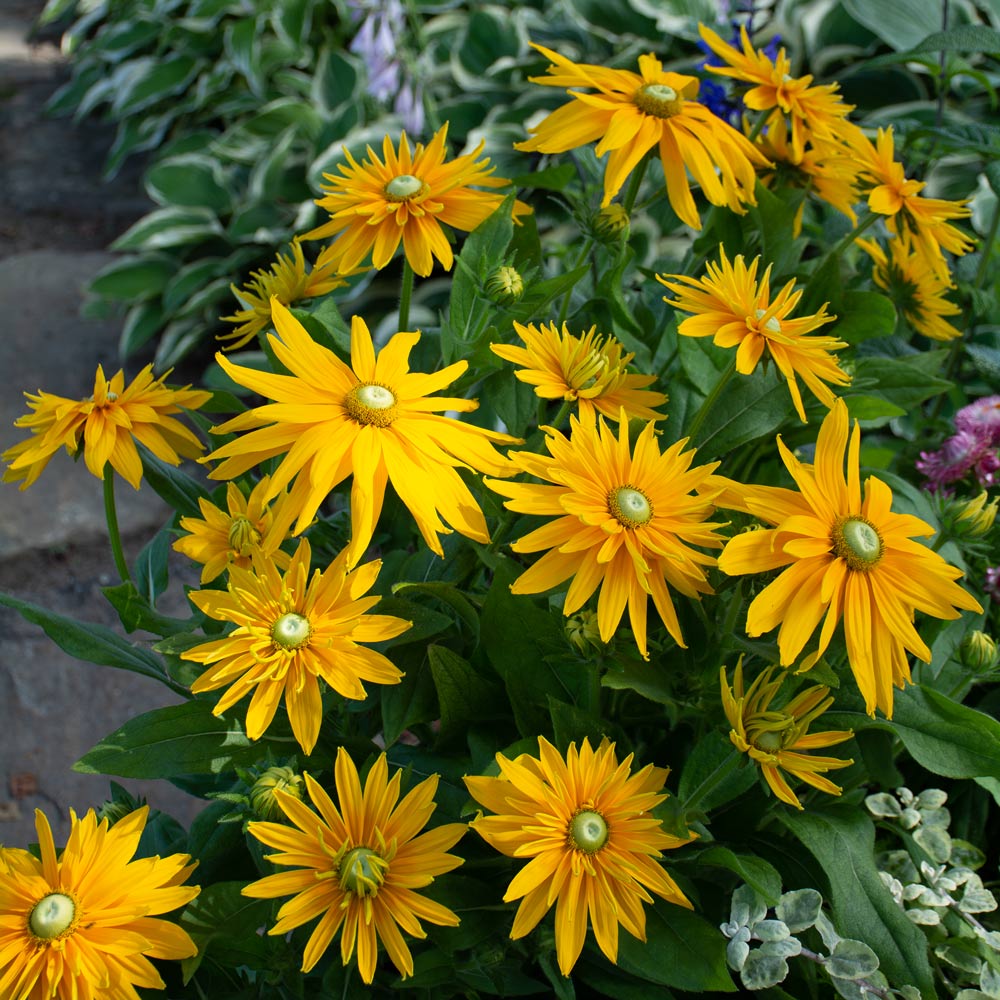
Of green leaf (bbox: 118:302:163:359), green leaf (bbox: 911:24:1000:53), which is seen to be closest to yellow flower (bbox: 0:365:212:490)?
green leaf (bbox: 911:24:1000:53)

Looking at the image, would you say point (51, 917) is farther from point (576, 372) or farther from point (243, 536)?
point (576, 372)

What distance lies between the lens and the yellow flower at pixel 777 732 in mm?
726

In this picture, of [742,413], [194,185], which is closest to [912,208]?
[742,413]

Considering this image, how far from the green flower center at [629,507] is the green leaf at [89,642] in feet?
Result: 1.48

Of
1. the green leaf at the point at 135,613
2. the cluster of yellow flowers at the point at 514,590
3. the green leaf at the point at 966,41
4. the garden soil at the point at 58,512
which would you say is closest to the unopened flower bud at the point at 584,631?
the cluster of yellow flowers at the point at 514,590

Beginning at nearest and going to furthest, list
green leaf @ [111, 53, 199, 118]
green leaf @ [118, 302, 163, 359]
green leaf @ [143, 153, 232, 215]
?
green leaf @ [118, 302, 163, 359], green leaf @ [143, 153, 232, 215], green leaf @ [111, 53, 199, 118]

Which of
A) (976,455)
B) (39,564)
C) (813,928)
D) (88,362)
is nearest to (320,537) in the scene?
(813,928)

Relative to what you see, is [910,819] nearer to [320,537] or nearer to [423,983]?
[423,983]

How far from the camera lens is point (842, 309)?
→ 1125 mm

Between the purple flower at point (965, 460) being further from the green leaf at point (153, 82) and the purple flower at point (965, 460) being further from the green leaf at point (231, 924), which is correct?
the green leaf at point (153, 82)

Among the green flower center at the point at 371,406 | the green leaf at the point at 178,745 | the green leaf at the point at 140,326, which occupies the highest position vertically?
the green flower center at the point at 371,406

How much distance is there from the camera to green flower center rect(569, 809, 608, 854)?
2.33 feet

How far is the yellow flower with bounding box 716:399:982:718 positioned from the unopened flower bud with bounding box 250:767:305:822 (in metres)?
0.33

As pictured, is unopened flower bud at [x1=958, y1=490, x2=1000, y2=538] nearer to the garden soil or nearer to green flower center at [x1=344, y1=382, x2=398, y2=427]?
green flower center at [x1=344, y1=382, x2=398, y2=427]
